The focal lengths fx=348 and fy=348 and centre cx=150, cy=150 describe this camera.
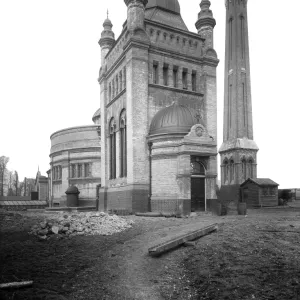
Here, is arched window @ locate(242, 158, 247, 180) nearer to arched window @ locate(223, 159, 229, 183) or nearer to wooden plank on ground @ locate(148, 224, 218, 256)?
arched window @ locate(223, 159, 229, 183)

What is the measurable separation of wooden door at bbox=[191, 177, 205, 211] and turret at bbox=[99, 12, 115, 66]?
1639 centimetres

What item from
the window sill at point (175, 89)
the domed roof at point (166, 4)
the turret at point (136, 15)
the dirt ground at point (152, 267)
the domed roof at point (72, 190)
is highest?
the domed roof at point (166, 4)

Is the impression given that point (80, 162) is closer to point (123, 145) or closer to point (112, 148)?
point (112, 148)

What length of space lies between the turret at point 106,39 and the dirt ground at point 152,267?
2446 centimetres

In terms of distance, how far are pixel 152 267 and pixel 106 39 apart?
1139 inches

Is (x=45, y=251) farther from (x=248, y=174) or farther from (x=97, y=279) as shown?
(x=248, y=174)

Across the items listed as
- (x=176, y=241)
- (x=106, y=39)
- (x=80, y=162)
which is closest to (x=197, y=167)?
(x=176, y=241)

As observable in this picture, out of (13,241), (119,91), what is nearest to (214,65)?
(119,91)

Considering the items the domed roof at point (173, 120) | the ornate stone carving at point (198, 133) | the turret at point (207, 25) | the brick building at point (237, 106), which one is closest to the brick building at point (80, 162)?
the domed roof at point (173, 120)

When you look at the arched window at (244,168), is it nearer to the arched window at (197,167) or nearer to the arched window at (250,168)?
the arched window at (250,168)

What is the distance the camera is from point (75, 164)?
4156 centimetres

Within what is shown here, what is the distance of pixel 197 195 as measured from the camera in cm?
2545

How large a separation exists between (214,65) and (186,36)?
352 centimetres

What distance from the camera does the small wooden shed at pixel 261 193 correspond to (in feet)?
120
